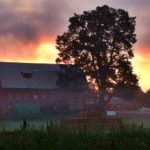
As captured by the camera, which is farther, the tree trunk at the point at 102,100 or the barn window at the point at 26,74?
the barn window at the point at 26,74

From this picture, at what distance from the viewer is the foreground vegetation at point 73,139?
16.8 meters

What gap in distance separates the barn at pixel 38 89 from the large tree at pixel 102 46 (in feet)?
13.6

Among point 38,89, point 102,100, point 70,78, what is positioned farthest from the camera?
point 38,89

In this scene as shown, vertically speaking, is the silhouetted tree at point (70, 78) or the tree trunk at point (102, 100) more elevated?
the silhouetted tree at point (70, 78)

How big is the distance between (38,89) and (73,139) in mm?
82259

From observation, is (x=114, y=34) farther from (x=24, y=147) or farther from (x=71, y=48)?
(x=24, y=147)

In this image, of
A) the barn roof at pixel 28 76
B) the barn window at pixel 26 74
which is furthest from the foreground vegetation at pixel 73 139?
the barn window at pixel 26 74

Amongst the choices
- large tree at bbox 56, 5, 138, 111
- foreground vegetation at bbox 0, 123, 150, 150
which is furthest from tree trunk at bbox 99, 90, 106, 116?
foreground vegetation at bbox 0, 123, 150, 150

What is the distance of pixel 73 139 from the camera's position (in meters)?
17.6

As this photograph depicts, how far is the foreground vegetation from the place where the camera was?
659 inches

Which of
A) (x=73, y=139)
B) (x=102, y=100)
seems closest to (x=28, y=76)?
(x=102, y=100)

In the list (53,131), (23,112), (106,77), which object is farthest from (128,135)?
(106,77)

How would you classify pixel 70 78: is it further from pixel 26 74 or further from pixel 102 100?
pixel 26 74

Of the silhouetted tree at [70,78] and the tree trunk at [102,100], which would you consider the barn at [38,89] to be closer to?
the silhouetted tree at [70,78]
